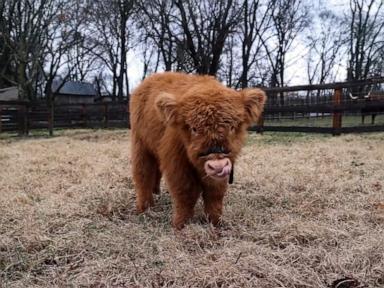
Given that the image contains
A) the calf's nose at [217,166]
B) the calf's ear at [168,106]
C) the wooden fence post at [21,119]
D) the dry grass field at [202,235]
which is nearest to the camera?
the dry grass field at [202,235]

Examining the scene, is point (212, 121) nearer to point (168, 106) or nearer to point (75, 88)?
point (168, 106)

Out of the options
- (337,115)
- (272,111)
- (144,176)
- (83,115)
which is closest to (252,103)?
(144,176)

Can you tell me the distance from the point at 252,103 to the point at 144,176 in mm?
1488

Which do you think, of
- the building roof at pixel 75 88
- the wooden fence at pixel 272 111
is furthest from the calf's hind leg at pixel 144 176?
the building roof at pixel 75 88

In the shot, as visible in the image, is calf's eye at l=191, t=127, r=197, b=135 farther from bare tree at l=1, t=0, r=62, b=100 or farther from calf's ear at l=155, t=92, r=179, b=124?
bare tree at l=1, t=0, r=62, b=100

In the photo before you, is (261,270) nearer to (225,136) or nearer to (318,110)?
(225,136)

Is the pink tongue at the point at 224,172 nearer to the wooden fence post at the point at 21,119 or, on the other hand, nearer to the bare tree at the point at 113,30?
the wooden fence post at the point at 21,119

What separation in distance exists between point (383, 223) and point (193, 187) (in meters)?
1.61

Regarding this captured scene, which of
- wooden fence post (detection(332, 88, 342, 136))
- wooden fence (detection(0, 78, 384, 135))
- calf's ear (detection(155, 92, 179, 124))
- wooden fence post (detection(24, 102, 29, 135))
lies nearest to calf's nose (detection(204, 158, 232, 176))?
calf's ear (detection(155, 92, 179, 124))

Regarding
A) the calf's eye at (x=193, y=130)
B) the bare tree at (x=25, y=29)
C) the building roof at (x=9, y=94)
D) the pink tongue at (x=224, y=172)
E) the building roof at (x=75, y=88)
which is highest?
the bare tree at (x=25, y=29)

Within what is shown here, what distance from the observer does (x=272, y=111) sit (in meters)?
14.4

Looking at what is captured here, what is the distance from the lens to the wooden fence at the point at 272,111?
1214 cm

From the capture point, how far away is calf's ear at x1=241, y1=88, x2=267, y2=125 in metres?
3.37

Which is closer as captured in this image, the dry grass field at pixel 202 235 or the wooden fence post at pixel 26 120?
the dry grass field at pixel 202 235
